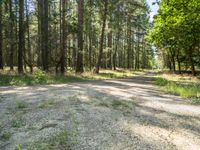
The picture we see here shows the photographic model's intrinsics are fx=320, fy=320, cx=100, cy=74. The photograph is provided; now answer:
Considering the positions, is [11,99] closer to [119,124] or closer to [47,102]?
[47,102]

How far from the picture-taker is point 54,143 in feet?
19.3

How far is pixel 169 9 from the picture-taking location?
29.4m

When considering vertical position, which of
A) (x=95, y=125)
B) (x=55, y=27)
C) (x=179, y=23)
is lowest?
(x=95, y=125)

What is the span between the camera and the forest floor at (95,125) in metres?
5.93

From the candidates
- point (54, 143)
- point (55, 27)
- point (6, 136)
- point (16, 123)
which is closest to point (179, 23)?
point (55, 27)

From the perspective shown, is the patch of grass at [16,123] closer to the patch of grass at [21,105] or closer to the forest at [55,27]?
the patch of grass at [21,105]

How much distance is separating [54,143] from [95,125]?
1253 millimetres

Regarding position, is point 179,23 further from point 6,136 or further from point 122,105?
point 6,136

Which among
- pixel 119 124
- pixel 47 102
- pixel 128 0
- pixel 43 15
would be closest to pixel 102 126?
pixel 119 124

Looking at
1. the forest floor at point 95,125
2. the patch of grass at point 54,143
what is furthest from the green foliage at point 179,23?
the patch of grass at point 54,143

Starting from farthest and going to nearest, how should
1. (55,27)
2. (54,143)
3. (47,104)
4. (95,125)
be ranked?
(55,27) < (47,104) < (95,125) < (54,143)

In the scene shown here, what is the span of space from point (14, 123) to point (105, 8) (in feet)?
85.0

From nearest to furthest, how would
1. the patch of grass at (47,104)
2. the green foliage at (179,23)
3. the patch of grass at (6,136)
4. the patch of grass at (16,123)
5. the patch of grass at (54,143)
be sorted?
the patch of grass at (54,143)
the patch of grass at (6,136)
the patch of grass at (16,123)
the patch of grass at (47,104)
the green foliage at (179,23)

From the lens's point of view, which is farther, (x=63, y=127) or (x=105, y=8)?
(x=105, y=8)
